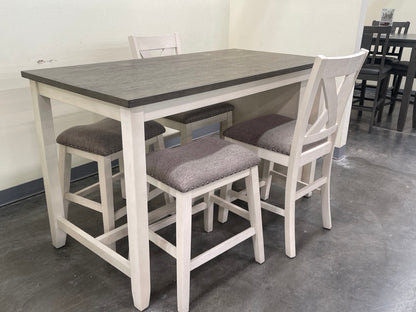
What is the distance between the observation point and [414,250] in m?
1.81

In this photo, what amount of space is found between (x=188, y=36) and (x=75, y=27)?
105 centimetres

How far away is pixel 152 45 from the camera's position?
224 cm

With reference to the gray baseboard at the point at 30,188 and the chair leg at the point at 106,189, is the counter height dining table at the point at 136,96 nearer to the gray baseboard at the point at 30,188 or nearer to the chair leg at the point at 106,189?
the chair leg at the point at 106,189

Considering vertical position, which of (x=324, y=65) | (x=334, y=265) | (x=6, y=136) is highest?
(x=324, y=65)

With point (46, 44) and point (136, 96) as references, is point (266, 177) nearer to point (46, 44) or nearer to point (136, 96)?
point (136, 96)

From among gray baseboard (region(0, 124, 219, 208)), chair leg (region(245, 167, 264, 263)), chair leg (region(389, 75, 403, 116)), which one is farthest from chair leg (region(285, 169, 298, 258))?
chair leg (region(389, 75, 403, 116))

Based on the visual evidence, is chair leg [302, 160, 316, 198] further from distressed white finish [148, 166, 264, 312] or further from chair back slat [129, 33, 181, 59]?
chair back slat [129, 33, 181, 59]

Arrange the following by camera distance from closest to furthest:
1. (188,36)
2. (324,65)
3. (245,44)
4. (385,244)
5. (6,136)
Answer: (324,65)
(385,244)
(6,136)
(188,36)
(245,44)

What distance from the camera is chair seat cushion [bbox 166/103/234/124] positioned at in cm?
204

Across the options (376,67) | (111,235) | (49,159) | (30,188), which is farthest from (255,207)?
(376,67)

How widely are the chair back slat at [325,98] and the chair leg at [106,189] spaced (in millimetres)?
830

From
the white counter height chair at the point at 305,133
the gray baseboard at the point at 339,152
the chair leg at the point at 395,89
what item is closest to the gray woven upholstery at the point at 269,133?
the white counter height chair at the point at 305,133

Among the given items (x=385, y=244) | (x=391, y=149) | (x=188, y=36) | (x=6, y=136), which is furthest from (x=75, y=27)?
(x=391, y=149)

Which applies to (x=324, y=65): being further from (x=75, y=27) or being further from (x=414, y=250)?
(x=75, y=27)
